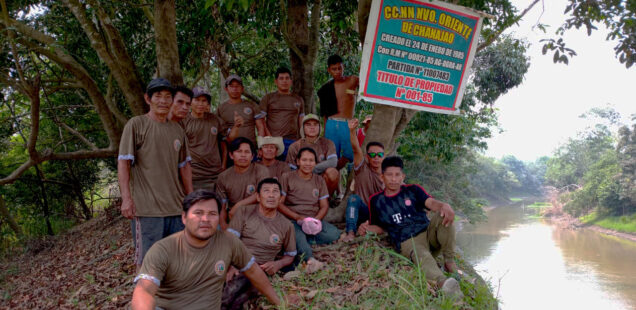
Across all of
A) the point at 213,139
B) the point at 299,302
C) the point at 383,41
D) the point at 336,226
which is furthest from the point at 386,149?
the point at 299,302

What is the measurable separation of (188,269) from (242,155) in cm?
212

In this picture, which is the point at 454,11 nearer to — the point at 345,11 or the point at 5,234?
the point at 345,11

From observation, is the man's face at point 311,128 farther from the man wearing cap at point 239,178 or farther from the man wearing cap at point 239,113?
the man wearing cap at point 239,178

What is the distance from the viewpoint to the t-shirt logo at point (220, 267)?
3.56 metres

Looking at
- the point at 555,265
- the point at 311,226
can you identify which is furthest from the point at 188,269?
the point at 555,265

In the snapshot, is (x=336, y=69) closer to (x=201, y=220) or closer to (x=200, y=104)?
(x=200, y=104)

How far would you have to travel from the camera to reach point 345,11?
7629 mm

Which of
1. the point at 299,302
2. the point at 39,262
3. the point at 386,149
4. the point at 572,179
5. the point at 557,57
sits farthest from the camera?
the point at 572,179

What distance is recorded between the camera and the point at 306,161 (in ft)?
18.1

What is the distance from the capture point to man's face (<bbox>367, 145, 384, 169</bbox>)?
6.10 m

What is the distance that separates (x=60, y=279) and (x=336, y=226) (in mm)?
4945

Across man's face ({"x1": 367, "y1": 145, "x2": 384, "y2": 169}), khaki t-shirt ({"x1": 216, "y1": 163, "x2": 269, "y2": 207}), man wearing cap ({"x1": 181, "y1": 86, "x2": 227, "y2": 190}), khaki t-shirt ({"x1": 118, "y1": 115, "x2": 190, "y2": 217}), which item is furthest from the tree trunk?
man's face ({"x1": 367, "y1": 145, "x2": 384, "y2": 169})

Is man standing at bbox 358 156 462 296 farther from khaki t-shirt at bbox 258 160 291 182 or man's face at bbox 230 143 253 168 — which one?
man's face at bbox 230 143 253 168

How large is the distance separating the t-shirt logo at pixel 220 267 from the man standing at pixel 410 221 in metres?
2.21
